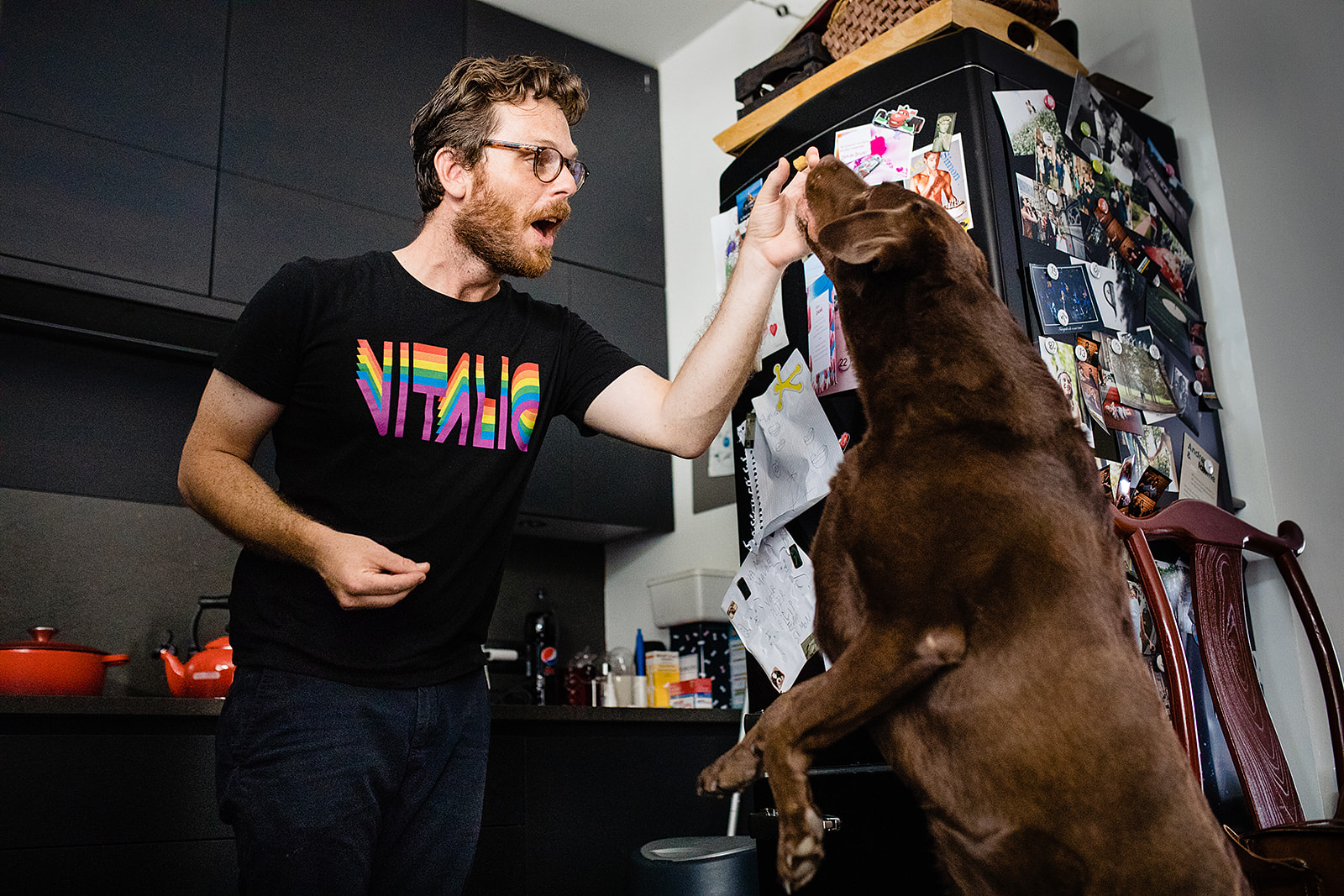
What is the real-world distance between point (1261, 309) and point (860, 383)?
5.05 feet

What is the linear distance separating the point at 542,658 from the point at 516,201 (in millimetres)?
1997

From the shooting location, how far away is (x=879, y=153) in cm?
168

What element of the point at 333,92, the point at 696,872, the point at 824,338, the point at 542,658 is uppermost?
the point at 333,92

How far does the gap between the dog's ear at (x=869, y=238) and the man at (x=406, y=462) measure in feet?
0.60

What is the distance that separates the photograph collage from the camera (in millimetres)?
1635

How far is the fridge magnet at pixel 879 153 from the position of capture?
1.67 meters

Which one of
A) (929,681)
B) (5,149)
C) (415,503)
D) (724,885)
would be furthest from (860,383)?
(5,149)

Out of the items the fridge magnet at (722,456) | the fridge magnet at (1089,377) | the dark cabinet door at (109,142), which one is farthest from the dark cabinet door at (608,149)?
the fridge magnet at (1089,377)

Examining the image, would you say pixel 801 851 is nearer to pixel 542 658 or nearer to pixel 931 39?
pixel 931 39

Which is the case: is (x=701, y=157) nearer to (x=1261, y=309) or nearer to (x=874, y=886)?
(x=1261, y=309)

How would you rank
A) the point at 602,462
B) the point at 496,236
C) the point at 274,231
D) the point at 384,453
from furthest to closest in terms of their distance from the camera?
the point at 602,462
the point at 274,231
the point at 496,236
the point at 384,453

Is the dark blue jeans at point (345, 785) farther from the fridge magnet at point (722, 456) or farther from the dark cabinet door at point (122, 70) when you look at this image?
the dark cabinet door at point (122, 70)

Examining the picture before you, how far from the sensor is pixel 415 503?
1352mm

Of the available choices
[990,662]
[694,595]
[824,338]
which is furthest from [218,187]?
[990,662]
